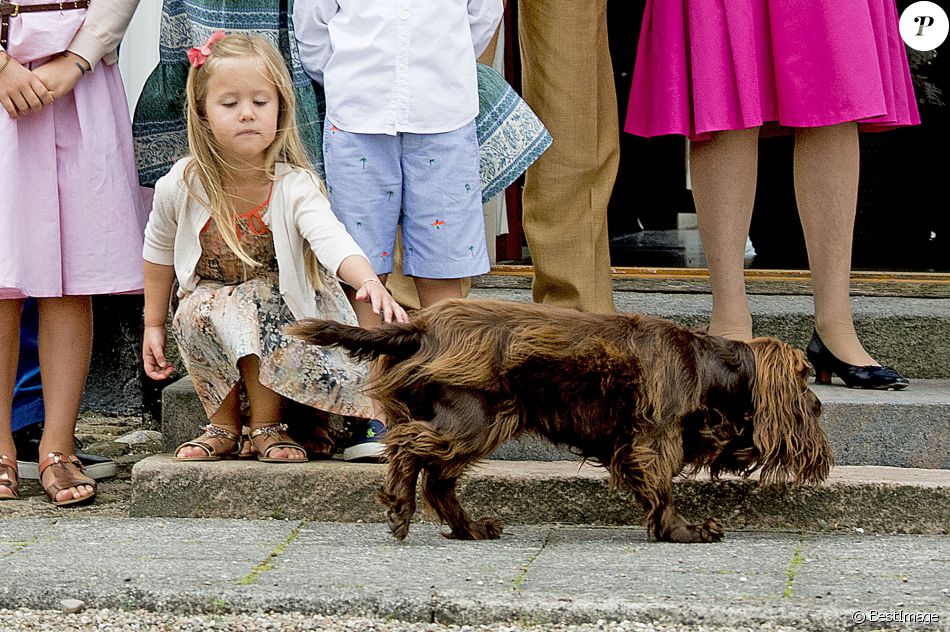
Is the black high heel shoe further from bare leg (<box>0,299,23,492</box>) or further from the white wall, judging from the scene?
the white wall

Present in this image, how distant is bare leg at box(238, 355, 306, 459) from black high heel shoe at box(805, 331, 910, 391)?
58.7 inches

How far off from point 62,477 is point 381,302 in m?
1.19

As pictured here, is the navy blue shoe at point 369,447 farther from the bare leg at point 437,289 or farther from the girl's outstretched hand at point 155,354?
the girl's outstretched hand at point 155,354

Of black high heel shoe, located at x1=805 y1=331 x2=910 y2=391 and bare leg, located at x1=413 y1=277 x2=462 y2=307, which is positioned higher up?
bare leg, located at x1=413 y1=277 x2=462 y2=307

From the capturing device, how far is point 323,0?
325 cm

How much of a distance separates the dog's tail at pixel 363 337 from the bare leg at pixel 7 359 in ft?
3.87

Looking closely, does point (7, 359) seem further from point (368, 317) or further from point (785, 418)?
point (785, 418)

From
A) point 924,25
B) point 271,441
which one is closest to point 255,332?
point 271,441

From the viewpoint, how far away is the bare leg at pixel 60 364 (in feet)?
11.3

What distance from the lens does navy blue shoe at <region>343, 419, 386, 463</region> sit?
10.6 feet

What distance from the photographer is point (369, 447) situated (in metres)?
3.24

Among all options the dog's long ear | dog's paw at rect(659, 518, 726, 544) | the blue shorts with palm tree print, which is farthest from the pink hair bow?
dog's paw at rect(659, 518, 726, 544)

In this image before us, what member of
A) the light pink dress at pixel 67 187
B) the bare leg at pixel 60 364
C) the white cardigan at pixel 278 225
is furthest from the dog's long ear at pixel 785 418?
the bare leg at pixel 60 364

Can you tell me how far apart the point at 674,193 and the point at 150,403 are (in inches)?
131
